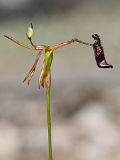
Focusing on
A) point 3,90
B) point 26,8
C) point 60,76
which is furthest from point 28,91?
point 26,8

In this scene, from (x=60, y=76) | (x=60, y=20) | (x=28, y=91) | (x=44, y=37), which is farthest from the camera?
(x=60, y=20)

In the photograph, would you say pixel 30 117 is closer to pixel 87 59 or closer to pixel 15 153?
pixel 15 153

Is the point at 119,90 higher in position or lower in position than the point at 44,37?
lower

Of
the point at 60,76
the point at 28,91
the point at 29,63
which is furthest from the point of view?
the point at 29,63

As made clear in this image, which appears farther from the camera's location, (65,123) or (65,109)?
(65,109)

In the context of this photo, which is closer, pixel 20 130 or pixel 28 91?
pixel 20 130

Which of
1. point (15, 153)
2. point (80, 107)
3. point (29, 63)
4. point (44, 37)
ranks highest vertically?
point (44, 37)

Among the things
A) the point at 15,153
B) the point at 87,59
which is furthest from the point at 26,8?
the point at 15,153

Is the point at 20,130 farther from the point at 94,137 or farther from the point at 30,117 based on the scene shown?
the point at 94,137

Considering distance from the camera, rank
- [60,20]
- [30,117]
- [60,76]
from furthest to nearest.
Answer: [60,20] → [60,76] → [30,117]
